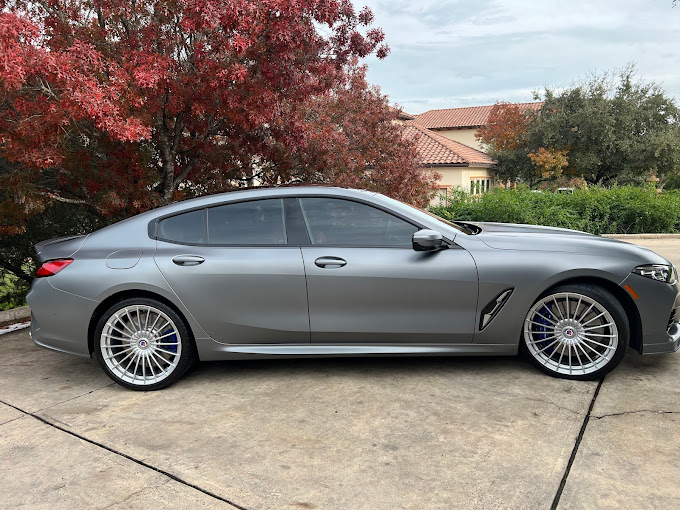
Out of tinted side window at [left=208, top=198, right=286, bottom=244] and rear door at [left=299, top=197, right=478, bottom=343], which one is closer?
rear door at [left=299, top=197, right=478, bottom=343]

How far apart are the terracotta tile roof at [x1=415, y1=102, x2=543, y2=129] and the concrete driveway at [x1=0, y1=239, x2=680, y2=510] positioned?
199ft

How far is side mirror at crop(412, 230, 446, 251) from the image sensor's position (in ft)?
13.3

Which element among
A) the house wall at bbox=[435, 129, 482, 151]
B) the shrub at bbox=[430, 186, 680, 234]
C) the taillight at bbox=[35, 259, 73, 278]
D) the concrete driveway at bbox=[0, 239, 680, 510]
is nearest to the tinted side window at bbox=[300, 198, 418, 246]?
the concrete driveway at bbox=[0, 239, 680, 510]

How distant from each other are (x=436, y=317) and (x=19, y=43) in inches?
149

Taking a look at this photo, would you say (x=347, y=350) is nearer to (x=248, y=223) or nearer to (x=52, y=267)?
(x=248, y=223)

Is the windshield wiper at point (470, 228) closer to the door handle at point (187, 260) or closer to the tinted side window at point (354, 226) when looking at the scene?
the tinted side window at point (354, 226)

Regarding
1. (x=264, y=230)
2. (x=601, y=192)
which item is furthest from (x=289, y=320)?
(x=601, y=192)

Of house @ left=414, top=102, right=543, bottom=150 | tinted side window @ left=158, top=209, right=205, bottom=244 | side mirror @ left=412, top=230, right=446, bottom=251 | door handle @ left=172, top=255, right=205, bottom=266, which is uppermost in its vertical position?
house @ left=414, top=102, right=543, bottom=150

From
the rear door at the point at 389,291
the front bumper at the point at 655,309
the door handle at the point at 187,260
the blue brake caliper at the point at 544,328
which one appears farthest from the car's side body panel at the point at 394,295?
the front bumper at the point at 655,309

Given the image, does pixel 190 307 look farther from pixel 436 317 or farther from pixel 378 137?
pixel 378 137

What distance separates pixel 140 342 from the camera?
426 centimetres

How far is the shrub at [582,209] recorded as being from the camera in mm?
14680

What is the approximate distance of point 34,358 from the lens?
16.8 feet

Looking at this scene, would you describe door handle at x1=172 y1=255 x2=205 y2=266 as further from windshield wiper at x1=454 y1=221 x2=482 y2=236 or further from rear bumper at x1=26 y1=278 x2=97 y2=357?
windshield wiper at x1=454 y1=221 x2=482 y2=236
